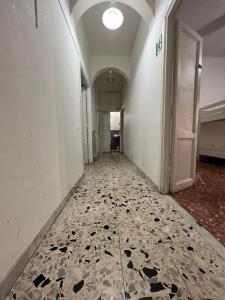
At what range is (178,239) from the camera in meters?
1.01

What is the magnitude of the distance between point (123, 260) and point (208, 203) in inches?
47.5

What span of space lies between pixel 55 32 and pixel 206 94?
4.86 metres

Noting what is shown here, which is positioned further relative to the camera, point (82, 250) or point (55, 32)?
point (55, 32)

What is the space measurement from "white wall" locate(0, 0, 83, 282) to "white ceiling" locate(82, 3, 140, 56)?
1.63 metres

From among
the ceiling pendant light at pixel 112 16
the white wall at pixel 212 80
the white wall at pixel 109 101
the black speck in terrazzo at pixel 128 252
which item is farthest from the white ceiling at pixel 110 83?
the black speck in terrazzo at pixel 128 252

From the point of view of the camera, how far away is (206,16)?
2.50 m

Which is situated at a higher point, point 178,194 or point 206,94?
point 206,94

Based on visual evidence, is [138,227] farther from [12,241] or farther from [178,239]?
[12,241]

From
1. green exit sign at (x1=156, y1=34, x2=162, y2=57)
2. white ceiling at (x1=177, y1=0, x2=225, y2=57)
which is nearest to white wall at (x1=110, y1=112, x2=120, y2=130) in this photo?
white ceiling at (x1=177, y1=0, x2=225, y2=57)

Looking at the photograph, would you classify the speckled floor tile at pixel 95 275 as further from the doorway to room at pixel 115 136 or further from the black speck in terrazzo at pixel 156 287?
the doorway to room at pixel 115 136

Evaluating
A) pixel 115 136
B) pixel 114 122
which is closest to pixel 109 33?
pixel 115 136

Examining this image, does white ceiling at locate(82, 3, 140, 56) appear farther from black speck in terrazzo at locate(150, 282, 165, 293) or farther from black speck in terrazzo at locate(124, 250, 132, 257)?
black speck in terrazzo at locate(150, 282, 165, 293)

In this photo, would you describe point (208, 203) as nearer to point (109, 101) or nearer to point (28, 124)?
point (28, 124)

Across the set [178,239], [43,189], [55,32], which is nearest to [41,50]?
[55,32]
